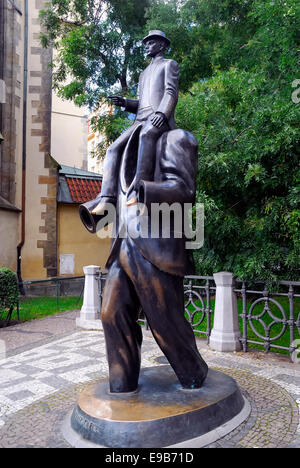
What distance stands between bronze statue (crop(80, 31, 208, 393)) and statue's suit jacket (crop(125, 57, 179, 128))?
0.5 inches

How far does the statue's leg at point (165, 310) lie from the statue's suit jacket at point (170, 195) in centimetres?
10

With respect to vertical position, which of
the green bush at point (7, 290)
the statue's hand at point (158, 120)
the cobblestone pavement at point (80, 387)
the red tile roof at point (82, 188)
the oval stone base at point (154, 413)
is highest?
the red tile roof at point (82, 188)

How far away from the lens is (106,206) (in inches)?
139

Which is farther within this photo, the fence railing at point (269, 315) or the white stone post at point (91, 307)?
the white stone post at point (91, 307)

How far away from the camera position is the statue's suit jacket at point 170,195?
3132 mm

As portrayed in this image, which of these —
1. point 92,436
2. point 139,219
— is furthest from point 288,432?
point 139,219

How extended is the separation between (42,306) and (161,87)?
1065 cm

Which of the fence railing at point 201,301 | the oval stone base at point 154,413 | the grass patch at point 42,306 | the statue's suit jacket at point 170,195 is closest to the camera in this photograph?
Result: the oval stone base at point 154,413

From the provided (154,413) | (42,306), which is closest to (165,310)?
(154,413)

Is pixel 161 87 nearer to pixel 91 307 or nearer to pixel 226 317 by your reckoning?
pixel 226 317

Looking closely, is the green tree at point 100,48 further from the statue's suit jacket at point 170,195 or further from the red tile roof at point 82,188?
the statue's suit jacket at point 170,195

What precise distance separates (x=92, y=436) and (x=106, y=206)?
1.97 metres

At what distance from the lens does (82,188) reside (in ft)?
56.9

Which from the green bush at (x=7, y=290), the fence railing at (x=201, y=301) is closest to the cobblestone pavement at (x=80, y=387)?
the fence railing at (x=201, y=301)
